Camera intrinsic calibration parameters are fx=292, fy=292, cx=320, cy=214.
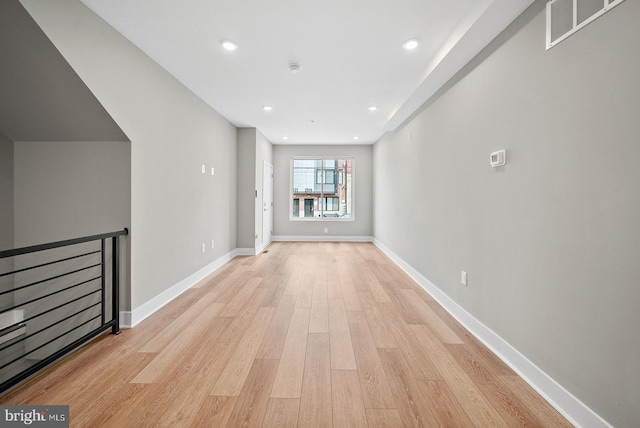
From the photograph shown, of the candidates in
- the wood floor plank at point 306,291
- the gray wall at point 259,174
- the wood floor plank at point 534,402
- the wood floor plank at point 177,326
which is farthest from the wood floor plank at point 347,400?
the gray wall at point 259,174

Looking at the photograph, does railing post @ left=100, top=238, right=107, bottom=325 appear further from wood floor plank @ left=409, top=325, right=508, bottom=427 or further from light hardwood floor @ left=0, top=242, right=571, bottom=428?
wood floor plank @ left=409, top=325, right=508, bottom=427

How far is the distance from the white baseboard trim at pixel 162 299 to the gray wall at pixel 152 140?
58 mm

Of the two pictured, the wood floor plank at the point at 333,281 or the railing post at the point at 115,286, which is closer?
the railing post at the point at 115,286

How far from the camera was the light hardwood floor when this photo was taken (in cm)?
152

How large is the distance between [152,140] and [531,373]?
355 centimetres

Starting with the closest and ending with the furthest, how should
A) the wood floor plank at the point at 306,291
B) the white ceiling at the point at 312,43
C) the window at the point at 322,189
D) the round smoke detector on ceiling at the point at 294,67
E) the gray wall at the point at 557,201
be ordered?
the gray wall at the point at 557,201 < the white ceiling at the point at 312,43 < the round smoke detector on ceiling at the point at 294,67 < the wood floor plank at the point at 306,291 < the window at the point at 322,189

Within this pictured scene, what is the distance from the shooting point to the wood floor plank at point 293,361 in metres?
1.72

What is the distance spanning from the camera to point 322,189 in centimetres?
785

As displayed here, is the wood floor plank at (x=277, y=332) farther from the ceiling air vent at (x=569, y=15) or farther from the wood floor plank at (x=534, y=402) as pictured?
the ceiling air vent at (x=569, y=15)

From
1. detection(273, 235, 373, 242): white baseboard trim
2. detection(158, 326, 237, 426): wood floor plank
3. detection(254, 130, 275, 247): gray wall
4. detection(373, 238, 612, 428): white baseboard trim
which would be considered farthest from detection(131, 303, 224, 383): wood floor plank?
detection(273, 235, 373, 242): white baseboard trim

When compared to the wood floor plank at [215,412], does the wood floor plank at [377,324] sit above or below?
above

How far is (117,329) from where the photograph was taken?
2.47 meters

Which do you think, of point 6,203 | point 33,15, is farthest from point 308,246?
point 33,15

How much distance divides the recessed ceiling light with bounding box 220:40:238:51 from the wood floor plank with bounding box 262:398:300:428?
2.79 m
